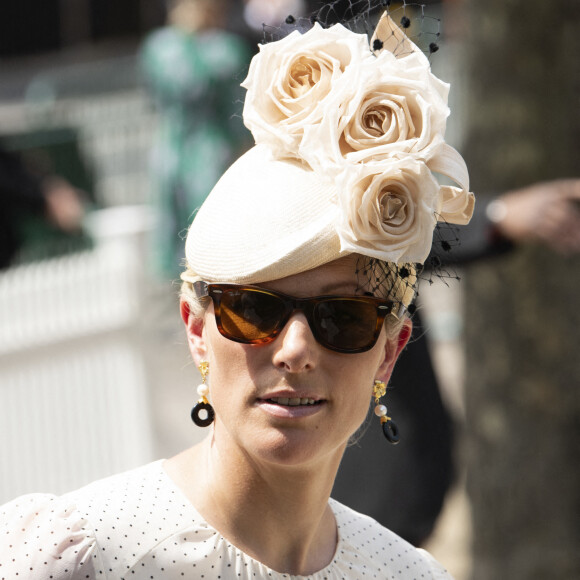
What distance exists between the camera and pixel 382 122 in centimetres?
194

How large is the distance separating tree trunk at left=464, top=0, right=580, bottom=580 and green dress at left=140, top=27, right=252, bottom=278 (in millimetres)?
3361

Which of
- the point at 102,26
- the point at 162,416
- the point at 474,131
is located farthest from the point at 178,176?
the point at 102,26

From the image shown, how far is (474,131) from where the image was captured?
16.2ft

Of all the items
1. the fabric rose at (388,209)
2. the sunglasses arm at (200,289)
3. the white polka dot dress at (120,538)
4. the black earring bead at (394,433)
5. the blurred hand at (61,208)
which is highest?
the blurred hand at (61,208)

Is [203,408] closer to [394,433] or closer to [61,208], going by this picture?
[394,433]

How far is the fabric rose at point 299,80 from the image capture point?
77.0 inches

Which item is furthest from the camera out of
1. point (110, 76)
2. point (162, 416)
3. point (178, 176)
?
point (110, 76)

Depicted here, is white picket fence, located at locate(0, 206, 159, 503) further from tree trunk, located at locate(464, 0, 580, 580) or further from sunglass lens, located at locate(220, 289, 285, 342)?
sunglass lens, located at locate(220, 289, 285, 342)

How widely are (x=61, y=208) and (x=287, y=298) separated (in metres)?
4.79

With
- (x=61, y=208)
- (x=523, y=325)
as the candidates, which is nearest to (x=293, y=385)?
(x=523, y=325)

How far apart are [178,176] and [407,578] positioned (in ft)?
20.3

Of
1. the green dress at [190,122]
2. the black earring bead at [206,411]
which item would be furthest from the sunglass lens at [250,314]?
the green dress at [190,122]

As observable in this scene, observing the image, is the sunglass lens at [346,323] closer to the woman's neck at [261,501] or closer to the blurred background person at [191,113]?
the woman's neck at [261,501]

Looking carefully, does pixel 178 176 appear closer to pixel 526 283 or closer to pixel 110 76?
pixel 526 283
